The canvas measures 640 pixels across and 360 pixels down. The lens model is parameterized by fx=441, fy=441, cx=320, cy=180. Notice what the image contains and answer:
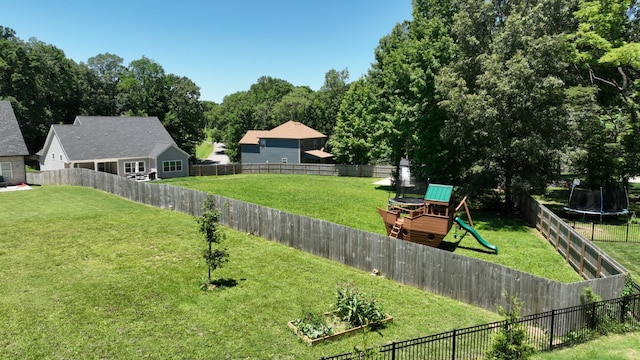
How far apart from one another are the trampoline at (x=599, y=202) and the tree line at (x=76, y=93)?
51.0 metres

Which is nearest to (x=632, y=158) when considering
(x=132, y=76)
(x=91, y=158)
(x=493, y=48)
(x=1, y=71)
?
(x=493, y=48)

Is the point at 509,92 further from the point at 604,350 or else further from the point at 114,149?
the point at 114,149

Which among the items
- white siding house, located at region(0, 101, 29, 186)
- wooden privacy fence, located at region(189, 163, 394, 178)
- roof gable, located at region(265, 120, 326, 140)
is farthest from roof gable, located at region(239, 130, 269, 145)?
white siding house, located at region(0, 101, 29, 186)

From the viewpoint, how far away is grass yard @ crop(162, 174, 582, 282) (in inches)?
795

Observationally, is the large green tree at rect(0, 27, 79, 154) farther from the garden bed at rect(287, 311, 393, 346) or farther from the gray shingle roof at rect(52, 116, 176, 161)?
the garden bed at rect(287, 311, 393, 346)

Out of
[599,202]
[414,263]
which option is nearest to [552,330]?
[414,263]

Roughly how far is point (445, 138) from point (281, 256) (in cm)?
1576

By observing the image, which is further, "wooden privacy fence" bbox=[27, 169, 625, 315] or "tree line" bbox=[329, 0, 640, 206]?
"tree line" bbox=[329, 0, 640, 206]

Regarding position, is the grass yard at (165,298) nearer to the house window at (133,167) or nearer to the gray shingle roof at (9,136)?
the gray shingle roof at (9,136)

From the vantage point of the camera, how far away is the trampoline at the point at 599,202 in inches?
1147

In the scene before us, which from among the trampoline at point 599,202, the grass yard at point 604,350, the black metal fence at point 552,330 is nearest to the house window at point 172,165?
the trampoline at point 599,202

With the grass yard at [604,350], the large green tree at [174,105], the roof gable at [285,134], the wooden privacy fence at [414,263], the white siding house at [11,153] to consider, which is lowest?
the grass yard at [604,350]

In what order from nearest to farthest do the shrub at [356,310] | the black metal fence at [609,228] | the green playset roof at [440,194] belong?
the shrub at [356,310]
the green playset roof at [440,194]
the black metal fence at [609,228]

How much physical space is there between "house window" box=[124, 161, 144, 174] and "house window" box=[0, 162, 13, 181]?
10.7 metres
